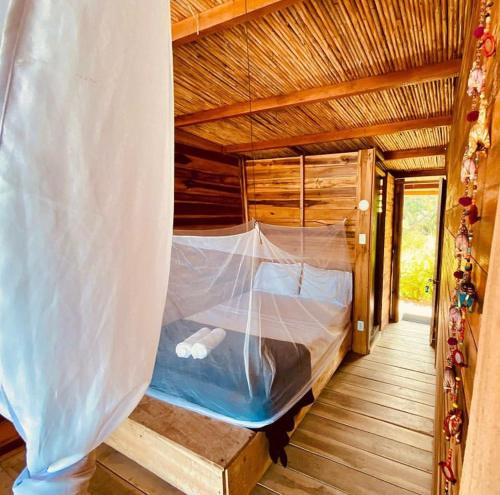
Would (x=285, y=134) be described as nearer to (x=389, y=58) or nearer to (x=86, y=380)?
(x=389, y=58)

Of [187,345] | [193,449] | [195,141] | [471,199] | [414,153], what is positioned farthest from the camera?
[414,153]

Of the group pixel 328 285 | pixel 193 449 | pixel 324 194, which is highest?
pixel 324 194

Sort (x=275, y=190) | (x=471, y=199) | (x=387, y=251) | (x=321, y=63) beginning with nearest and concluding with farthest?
(x=471, y=199)
(x=321, y=63)
(x=275, y=190)
(x=387, y=251)

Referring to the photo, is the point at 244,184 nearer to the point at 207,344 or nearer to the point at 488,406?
the point at 207,344

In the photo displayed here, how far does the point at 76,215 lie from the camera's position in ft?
1.43

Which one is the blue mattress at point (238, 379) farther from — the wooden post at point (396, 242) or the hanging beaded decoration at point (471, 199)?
the wooden post at point (396, 242)

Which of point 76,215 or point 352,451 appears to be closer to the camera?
point 76,215

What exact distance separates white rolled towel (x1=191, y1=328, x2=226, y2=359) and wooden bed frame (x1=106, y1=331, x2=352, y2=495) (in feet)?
1.14

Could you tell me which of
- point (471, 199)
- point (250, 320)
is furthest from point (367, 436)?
point (471, 199)

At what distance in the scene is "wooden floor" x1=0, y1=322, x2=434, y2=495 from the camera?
5.67ft

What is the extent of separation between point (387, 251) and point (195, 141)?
3.12 meters

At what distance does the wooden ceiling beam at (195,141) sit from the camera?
9.66 feet

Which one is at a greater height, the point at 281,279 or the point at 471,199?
the point at 471,199

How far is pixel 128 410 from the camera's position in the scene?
553mm
